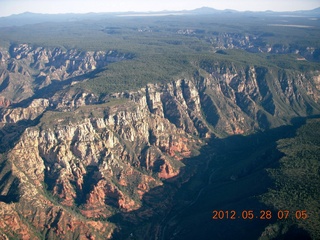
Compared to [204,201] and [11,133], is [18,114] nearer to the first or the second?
[11,133]

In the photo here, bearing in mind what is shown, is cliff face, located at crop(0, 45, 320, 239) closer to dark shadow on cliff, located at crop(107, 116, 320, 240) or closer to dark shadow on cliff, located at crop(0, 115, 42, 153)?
dark shadow on cliff, located at crop(0, 115, 42, 153)

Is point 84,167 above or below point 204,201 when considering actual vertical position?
above

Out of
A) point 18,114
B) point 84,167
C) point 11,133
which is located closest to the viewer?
point 84,167

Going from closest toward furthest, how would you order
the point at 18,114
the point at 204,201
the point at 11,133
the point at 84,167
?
1. the point at 204,201
2. the point at 84,167
3. the point at 11,133
4. the point at 18,114

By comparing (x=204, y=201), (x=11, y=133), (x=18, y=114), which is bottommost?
(x=204, y=201)

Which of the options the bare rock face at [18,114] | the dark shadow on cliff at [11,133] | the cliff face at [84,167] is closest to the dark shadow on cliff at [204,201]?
the cliff face at [84,167]

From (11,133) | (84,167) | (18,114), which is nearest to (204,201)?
(84,167)

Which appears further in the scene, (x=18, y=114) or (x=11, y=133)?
(x=18, y=114)

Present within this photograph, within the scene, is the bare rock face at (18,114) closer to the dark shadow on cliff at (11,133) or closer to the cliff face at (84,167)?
the cliff face at (84,167)
